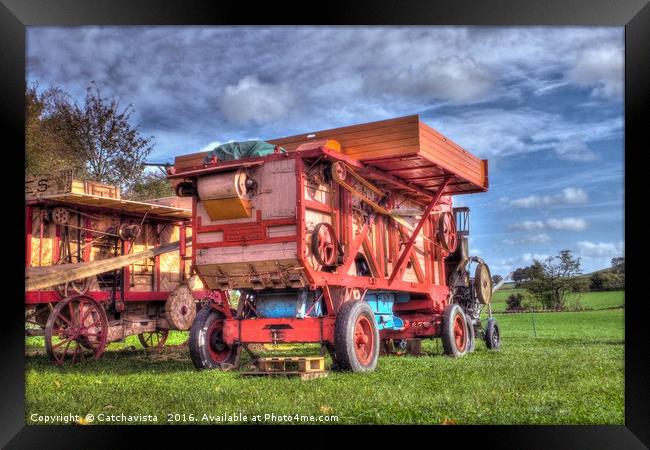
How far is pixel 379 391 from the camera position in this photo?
Result: 9.30m

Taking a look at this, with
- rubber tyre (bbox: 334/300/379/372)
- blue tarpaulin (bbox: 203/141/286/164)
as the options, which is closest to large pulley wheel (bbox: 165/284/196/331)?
blue tarpaulin (bbox: 203/141/286/164)

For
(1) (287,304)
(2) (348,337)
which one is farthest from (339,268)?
(2) (348,337)

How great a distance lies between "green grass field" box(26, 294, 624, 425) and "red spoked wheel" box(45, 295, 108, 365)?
33 cm

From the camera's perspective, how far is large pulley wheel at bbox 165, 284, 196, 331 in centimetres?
1611

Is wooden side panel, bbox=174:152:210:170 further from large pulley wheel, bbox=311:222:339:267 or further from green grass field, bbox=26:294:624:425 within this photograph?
green grass field, bbox=26:294:624:425

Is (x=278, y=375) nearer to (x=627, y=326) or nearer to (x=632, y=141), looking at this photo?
(x=627, y=326)

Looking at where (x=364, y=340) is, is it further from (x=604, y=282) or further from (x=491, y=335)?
(x=491, y=335)

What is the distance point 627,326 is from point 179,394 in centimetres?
570

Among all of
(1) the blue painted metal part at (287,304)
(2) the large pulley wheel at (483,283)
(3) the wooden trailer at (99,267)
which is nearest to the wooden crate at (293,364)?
(1) the blue painted metal part at (287,304)

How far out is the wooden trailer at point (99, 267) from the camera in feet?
43.7

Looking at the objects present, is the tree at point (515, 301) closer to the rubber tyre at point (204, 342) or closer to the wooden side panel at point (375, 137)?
the wooden side panel at point (375, 137)

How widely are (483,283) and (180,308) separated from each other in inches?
299

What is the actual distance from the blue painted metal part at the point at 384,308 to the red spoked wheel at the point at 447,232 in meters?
1.92

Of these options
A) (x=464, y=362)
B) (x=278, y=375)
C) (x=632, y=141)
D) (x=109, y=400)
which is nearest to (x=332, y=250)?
(x=278, y=375)
